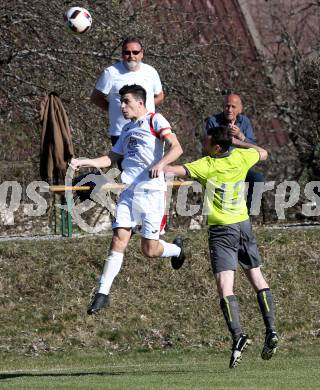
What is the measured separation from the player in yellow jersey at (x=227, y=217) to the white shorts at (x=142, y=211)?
0.73 meters

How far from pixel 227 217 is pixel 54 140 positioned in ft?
20.3

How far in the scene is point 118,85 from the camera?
13586mm

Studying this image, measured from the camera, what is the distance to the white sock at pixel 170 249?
41.1 ft

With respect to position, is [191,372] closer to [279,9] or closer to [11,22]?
[11,22]

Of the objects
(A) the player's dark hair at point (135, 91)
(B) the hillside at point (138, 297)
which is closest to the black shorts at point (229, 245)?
(A) the player's dark hair at point (135, 91)

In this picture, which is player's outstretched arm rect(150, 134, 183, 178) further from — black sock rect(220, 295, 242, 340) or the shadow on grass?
the shadow on grass

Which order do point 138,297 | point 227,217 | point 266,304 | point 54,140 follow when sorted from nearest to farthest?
point 227,217 → point 266,304 → point 138,297 → point 54,140

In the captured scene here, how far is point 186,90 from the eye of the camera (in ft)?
69.8

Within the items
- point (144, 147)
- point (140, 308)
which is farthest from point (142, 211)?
point (140, 308)

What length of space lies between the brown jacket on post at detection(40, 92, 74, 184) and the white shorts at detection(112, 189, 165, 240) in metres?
5.25

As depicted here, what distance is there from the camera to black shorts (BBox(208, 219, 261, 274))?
11.2 meters

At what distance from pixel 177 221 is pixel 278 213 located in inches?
80.1

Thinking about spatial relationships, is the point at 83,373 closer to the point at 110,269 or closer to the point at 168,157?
the point at 110,269

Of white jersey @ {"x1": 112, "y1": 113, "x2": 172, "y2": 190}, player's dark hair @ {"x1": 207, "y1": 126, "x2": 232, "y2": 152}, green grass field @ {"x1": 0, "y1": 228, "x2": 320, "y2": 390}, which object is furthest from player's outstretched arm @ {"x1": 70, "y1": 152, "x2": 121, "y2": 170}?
green grass field @ {"x1": 0, "y1": 228, "x2": 320, "y2": 390}
